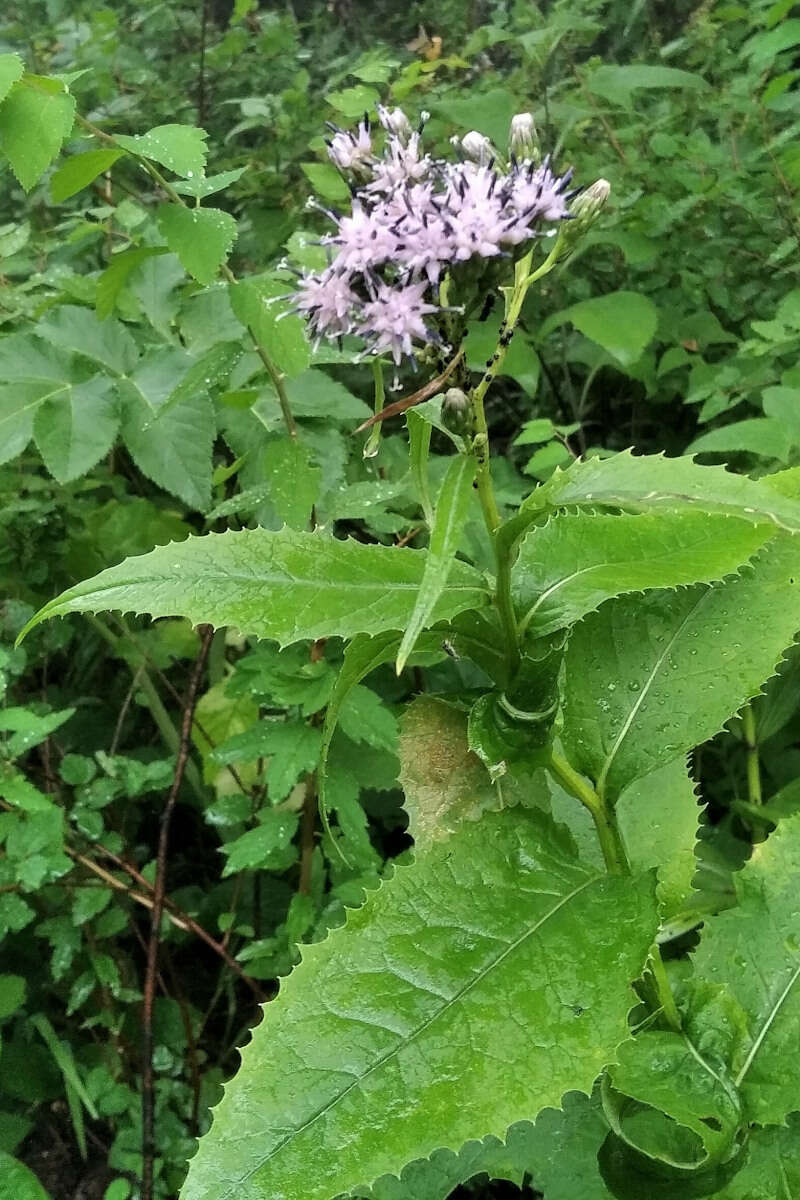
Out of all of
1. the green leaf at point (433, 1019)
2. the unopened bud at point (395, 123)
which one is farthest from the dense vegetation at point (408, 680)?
the unopened bud at point (395, 123)

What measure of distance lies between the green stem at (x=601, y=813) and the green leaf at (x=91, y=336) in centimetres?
100

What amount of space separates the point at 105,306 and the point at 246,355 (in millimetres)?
208

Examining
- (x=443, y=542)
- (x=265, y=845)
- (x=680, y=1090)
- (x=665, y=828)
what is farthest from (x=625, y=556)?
(x=265, y=845)

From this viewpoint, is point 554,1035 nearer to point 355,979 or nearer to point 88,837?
point 355,979

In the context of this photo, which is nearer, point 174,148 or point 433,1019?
point 433,1019

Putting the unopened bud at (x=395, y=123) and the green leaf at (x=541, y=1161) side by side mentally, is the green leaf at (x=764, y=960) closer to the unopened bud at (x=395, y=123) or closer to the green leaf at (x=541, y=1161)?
the green leaf at (x=541, y=1161)

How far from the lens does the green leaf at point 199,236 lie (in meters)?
1.04

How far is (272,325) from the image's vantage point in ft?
3.60

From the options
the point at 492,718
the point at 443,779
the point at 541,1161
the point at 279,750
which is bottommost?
the point at 541,1161

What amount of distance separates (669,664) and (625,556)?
6.5 inches

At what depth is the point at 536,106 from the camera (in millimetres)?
2244

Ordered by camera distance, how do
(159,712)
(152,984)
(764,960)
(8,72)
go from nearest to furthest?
(764,960), (8,72), (152,984), (159,712)

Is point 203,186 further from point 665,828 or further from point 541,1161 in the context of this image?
point 541,1161

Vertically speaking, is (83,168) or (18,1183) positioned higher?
Answer: (83,168)
